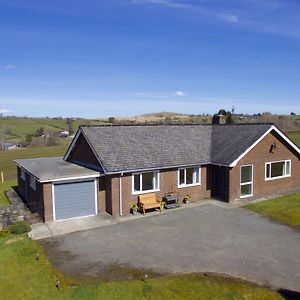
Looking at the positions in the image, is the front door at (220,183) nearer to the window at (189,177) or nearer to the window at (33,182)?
the window at (189,177)

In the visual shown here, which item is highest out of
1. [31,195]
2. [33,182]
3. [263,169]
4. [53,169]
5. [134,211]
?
[53,169]

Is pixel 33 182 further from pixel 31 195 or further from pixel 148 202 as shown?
pixel 148 202

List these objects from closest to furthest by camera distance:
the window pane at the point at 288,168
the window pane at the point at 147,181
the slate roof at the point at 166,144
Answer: the slate roof at the point at 166,144 → the window pane at the point at 147,181 → the window pane at the point at 288,168

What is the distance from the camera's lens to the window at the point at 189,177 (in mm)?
23797

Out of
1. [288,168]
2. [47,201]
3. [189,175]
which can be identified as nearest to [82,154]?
[47,201]

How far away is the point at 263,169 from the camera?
83.2 ft

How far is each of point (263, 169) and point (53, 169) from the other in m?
14.9

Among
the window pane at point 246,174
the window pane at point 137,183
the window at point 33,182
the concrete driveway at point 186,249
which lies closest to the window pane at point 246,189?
the window pane at point 246,174

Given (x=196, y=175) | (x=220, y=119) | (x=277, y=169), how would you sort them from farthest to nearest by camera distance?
(x=220, y=119), (x=277, y=169), (x=196, y=175)

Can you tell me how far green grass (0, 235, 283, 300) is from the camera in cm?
1188

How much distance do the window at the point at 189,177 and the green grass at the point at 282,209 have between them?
388 centimetres

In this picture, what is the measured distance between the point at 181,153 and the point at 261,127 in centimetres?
646

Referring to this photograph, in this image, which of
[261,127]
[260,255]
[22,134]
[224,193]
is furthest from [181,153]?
[22,134]

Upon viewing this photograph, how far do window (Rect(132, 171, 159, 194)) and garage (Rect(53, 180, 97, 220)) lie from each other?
2.67 m
